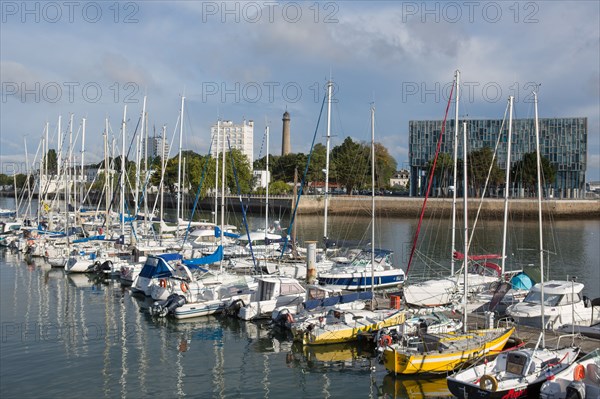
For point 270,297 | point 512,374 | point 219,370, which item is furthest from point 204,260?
point 512,374

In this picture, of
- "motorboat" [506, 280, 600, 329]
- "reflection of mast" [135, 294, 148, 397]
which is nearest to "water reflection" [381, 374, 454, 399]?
"motorboat" [506, 280, 600, 329]

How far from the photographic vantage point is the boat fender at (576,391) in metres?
15.1

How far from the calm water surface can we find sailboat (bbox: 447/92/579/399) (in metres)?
1.85

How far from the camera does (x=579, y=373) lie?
1619cm

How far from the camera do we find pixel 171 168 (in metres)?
122

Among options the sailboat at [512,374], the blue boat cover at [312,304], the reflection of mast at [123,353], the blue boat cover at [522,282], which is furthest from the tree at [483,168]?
the sailboat at [512,374]

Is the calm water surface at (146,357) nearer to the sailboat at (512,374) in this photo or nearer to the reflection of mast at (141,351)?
the reflection of mast at (141,351)

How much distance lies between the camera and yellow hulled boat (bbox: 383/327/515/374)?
18656mm

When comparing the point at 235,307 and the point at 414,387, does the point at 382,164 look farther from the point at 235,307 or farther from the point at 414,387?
the point at 414,387

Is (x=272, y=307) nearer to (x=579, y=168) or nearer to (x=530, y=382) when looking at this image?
(x=530, y=382)

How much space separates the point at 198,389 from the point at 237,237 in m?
33.1

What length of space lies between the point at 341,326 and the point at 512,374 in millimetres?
7445

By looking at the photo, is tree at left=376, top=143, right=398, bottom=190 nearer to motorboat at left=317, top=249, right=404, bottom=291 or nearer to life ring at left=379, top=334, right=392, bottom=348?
motorboat at left=317, top=249, right=404, bottom=291

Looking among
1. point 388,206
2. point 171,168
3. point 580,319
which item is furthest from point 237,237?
point 171,168
